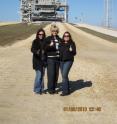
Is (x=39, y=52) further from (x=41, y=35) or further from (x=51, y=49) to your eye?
(x=41, y=35)

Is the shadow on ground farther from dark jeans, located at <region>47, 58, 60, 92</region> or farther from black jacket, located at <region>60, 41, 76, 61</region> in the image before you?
black jacket, located at <region>60, 41, 76, 61</region>

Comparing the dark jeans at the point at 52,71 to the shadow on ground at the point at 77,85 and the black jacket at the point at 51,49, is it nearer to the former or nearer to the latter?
the black jacket at the point at 51,49

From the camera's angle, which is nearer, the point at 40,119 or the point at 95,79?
the point at 40,119

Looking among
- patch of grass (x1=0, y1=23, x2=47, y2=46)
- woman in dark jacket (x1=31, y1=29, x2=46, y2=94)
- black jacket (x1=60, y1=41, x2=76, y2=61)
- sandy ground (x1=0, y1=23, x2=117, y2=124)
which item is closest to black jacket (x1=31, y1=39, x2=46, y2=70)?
woman in dark jacket (x1=31, y1=29, x2=46, y2=94)

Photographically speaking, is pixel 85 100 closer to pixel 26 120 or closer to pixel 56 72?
pixel 56 72

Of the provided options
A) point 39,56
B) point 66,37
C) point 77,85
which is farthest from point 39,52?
point 77,85

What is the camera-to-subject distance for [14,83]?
48.8ft

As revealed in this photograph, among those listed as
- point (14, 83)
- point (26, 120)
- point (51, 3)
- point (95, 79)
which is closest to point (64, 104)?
point (26, 120)

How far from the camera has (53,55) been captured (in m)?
12.6

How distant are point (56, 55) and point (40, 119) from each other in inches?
124

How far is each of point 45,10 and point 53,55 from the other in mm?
162613

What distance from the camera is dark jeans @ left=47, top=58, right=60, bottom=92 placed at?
41.6 feet

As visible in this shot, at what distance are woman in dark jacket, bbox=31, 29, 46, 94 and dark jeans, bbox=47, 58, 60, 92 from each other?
19 centimetres

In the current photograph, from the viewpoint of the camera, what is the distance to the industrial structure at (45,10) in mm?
174125
